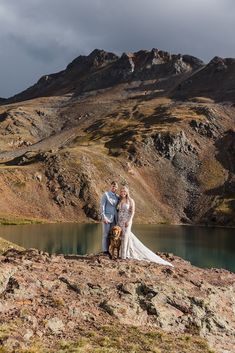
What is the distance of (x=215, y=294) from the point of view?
24.8 meters

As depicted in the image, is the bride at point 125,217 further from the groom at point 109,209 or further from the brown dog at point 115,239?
the groom at point 109,209

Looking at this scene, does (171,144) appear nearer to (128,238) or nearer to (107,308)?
(128,238)

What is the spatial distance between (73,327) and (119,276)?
538cm

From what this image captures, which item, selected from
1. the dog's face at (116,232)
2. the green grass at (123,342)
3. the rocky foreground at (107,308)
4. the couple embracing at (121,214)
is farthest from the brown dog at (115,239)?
the green grass at (123,342)

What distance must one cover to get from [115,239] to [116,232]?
0.54 metres

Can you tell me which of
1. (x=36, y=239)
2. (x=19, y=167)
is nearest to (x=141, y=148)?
(x=19, y=167)

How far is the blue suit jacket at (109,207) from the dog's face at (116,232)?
2.41ft

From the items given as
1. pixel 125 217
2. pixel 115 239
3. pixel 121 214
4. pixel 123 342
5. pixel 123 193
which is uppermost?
pixel 123 193

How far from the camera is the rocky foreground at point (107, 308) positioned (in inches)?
704

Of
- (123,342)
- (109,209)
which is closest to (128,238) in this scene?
(109,209)

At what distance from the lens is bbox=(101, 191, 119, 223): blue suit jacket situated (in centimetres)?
2762

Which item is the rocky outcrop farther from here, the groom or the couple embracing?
the groom

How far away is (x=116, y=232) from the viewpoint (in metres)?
26.8

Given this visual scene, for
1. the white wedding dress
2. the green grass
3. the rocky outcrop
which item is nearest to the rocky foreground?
the green grass
